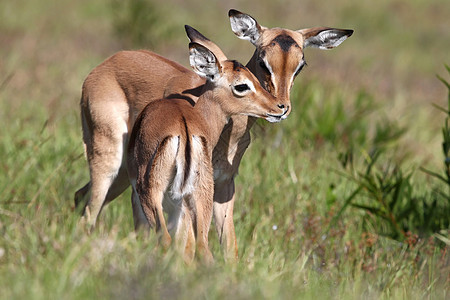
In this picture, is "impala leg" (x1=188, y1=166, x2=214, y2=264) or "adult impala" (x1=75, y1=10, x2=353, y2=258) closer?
"impala leg" (x1=188, y1=166, x2=214, y2=264)

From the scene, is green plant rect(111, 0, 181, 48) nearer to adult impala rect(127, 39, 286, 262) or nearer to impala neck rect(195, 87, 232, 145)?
adult impala rect(127, 39, 286, 262)

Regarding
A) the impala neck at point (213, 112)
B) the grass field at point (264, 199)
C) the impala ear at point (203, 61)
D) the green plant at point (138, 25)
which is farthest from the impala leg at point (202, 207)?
the green plant at point (138, 25)

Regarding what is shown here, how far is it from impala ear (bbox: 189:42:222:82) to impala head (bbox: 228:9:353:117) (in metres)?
0.52

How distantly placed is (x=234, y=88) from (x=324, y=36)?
140cm

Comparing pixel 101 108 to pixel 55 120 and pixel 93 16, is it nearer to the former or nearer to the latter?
pixel 55 120

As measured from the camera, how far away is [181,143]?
14.8ft

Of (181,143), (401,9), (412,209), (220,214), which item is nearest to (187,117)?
(181,143)

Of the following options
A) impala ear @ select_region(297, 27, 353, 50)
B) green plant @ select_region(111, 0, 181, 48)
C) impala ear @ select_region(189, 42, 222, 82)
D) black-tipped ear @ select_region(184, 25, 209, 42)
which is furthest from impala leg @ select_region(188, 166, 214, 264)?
green plant @ select_region(111, 0, 181, 48)

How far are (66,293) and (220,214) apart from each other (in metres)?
2.84

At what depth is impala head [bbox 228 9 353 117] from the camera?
5324 millimetres

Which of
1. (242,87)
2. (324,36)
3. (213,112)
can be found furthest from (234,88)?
(324,36)

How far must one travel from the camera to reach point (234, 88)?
197 inches

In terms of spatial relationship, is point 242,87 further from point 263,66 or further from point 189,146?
point 189,146

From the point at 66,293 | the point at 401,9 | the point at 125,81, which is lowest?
the point at 66,293
